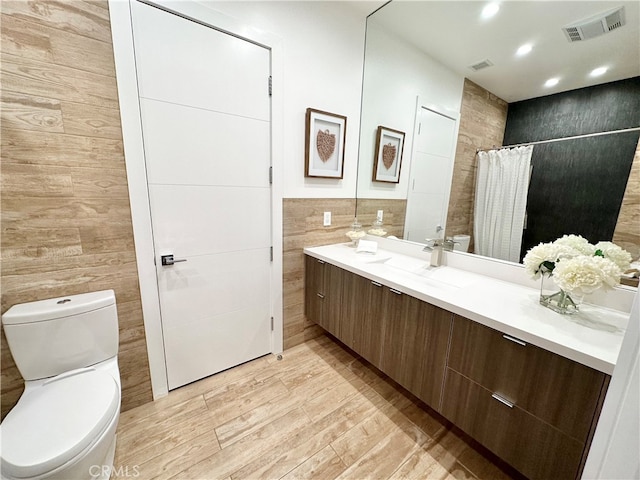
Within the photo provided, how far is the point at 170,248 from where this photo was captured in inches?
60.2

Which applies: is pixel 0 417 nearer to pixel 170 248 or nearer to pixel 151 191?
pixel 170 248

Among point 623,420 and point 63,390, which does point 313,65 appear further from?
point 63,390

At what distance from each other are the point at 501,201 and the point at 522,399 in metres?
0.99

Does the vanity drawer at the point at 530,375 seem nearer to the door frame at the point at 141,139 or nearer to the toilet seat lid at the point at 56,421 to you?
the door frame at the point at 141,139

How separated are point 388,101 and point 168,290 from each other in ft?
7.17

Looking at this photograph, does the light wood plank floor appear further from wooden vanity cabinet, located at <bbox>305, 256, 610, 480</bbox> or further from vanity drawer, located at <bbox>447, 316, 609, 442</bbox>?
vanity drawer, located at <bbox>447, 316, 609, 442</bbox>

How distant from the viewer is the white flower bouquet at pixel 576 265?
95 cm

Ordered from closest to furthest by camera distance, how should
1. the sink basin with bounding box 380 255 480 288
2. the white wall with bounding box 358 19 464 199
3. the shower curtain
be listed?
1. the shower curtain
2. the sink basin with bounding box 380 255 480 288
3. the white wall with bounding box 358 19 464 199

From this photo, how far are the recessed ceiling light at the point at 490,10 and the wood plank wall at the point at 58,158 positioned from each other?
2012 mm

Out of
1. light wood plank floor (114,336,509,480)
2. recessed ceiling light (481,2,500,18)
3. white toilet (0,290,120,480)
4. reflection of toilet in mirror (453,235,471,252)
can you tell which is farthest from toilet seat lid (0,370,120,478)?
recessed ceiling light (481,2,500,18)

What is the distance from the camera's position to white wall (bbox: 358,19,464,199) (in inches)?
71.2

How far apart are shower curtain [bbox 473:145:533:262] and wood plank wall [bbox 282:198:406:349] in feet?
2.15

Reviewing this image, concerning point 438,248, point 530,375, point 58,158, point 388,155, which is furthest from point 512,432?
point 58,158

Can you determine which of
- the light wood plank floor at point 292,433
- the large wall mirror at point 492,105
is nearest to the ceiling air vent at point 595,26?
the large wall mirror at point 492,105
